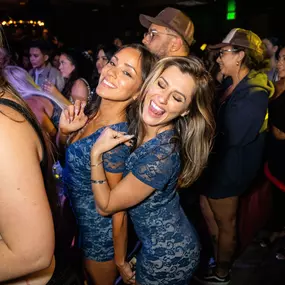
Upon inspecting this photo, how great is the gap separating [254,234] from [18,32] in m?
9.78

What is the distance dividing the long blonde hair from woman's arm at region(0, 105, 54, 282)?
967mm

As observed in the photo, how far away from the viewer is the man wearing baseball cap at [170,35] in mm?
2630

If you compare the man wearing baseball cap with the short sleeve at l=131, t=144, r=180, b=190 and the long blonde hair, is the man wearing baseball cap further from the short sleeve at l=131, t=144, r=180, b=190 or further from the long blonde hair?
the short sleeve at l=131, t=144, r=180, b=190

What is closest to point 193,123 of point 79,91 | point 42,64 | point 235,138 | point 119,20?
point 235,138

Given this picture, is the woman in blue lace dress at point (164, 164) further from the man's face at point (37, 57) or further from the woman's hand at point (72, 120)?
the man's face at point (37, 57)

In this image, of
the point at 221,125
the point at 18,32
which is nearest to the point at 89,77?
the point at 221,125

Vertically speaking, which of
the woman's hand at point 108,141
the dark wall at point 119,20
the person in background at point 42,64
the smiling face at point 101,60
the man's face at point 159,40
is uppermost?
the man's face at point 159,40

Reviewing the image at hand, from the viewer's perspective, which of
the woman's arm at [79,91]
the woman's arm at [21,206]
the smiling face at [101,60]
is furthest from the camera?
the smiling face at [101,60]

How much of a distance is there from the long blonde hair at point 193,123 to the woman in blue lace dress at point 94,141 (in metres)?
0.12

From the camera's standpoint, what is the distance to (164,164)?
144 centimetres

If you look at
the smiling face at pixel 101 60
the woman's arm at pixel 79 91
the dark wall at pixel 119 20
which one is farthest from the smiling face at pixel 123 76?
the dark wall at pixel 119 20

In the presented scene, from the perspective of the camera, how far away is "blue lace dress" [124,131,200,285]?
58.5 inches

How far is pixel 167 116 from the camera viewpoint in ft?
5.23

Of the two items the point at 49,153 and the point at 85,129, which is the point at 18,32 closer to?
the point at 85,129
